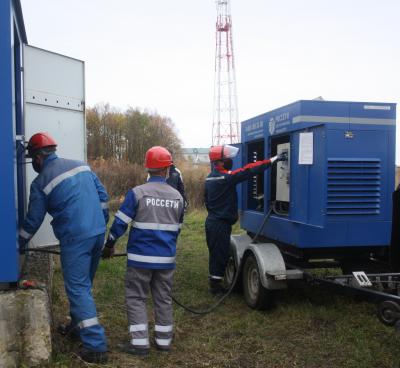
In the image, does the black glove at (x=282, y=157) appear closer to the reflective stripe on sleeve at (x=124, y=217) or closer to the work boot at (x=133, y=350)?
the reflective stripe on sleeve at (x=124, y=217)

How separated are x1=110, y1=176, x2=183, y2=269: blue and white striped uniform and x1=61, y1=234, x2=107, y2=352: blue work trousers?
390mm

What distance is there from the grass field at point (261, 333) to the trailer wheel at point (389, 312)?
20.4 inches

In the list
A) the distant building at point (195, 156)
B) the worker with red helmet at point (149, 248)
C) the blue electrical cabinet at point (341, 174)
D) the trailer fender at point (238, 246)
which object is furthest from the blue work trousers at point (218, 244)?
the distant building at point (195, 156)

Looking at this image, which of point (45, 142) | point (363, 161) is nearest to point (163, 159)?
point (45, 142)

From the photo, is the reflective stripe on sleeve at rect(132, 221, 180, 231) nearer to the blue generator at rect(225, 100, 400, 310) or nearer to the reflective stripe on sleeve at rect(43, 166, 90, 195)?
the reflective stripe on sleeve at rect(43, 166, 90, 195)

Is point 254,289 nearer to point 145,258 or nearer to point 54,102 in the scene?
point 145,258

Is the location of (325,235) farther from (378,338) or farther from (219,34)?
(219,34)

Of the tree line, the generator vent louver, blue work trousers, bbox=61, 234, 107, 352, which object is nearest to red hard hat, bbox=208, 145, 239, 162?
the generator vent louver

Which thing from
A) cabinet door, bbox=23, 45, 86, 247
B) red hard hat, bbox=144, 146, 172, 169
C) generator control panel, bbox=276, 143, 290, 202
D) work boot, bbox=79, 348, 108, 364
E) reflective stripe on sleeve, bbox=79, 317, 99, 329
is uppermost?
cabinet door, bbox=23, 45, 86, 247

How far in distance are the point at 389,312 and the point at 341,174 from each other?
1.70 metres

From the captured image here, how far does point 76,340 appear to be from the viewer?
441cm

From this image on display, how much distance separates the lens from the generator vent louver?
197 inches

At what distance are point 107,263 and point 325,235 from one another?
419 centimetres

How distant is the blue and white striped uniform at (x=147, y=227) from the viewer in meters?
4.21
